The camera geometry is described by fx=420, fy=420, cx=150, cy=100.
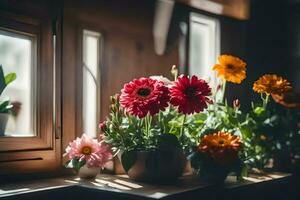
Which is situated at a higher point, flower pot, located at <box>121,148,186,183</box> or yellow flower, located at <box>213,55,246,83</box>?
yellow flower, located at <box>213,55,246,83</box>

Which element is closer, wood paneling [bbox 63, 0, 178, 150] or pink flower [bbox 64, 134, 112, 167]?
pink flower [bbox 64, 134, 112, 167]

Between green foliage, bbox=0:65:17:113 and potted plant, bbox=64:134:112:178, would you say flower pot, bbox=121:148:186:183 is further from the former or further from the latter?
green foliage, bbox=0:65:17:113

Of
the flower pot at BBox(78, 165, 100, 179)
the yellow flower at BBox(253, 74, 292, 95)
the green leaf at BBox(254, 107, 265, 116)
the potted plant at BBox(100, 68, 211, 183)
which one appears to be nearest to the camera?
the potted plant at BBox(100, 68, 211, 183)

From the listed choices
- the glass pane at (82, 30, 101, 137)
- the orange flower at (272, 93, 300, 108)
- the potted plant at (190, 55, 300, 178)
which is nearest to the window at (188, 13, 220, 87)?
the potted plant at (190, 55, 300, 178)

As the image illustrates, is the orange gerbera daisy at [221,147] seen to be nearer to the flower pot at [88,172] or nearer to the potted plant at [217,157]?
the potted plant at [217,157]

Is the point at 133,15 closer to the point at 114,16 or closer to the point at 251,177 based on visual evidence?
the point at 114,16

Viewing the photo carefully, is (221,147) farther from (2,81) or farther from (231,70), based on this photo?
(2,81)

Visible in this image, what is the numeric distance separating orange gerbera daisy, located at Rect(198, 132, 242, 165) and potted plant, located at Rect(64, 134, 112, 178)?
0.33m

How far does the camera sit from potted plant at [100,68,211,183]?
4.37 ft

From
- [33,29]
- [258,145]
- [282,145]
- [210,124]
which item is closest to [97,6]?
[33,29]

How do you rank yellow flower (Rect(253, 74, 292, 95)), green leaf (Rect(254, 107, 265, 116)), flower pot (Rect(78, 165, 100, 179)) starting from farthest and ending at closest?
green leaf (Rect(254, 107, 265, 116))
yellow flower (Rect(253, 74, 292, 95))
flower pot (Rect(78, 165, 100, 179))

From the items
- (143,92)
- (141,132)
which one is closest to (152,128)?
(141,132)

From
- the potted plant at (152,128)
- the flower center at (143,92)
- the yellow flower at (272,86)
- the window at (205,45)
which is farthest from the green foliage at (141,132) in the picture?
the window at (205,45)

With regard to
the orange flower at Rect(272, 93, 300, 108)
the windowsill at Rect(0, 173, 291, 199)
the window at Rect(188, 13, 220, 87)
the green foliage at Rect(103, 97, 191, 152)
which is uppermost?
the window at Rect(188, 13, 220, 87)
